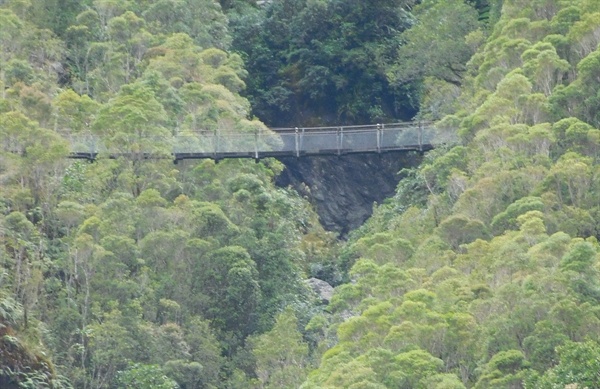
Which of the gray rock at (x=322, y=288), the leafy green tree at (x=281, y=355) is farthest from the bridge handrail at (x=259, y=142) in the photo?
the leafy green tree at (x=281, y=355)

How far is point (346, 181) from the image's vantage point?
48375 millimetres

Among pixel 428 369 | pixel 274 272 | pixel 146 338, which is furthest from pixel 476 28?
pixel 428 369

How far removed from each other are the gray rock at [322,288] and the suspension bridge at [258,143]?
2.81 m

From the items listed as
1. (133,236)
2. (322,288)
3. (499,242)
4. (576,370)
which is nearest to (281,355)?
(133,236)

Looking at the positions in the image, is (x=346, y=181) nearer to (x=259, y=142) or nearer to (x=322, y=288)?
(x=322, y=288)

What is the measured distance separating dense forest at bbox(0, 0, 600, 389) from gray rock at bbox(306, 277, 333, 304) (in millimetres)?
420

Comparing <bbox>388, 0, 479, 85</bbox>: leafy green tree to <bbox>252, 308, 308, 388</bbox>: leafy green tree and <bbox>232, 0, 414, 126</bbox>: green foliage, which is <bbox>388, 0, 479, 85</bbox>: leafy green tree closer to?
<bbox>232, 0, 414, 126</bbox>: green foliage

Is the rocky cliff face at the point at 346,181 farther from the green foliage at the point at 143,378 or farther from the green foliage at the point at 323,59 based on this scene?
the green foliage at the point at 143,378

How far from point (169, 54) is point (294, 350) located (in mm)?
8252

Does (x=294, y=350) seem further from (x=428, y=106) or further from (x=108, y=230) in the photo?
(x=428, y=106)

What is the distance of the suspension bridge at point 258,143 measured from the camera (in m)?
39.9

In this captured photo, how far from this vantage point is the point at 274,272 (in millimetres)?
40531

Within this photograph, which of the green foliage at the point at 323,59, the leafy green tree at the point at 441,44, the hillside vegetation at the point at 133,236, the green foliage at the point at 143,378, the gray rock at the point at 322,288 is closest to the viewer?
the green foliage at the point at 143,378

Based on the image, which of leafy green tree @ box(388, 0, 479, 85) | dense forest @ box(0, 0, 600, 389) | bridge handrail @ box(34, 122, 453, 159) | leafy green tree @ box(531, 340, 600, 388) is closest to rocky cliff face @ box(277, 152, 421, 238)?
dense forest @ box(0, 0, 600, 389)
